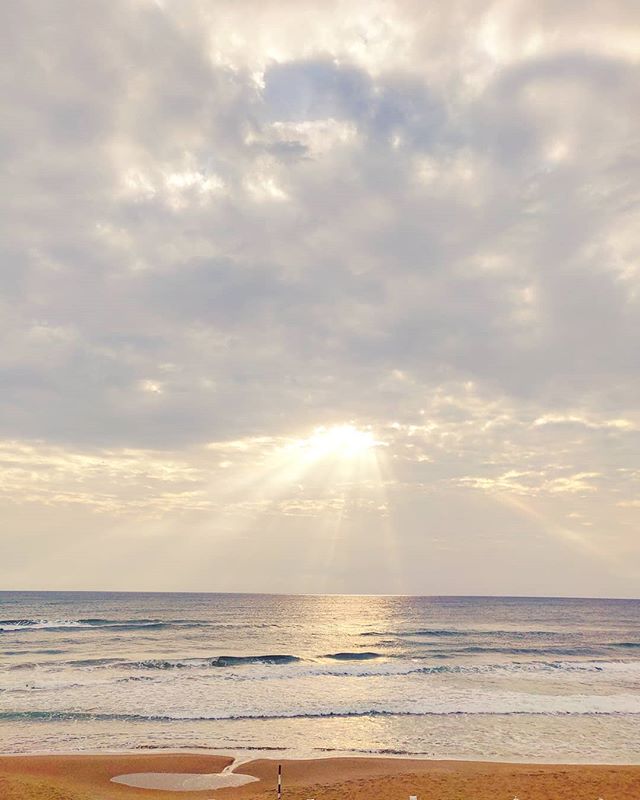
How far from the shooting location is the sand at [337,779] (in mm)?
16016

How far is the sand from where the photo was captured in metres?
16.0

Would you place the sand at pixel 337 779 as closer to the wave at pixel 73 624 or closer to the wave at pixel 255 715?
the wave at pixel 255 715

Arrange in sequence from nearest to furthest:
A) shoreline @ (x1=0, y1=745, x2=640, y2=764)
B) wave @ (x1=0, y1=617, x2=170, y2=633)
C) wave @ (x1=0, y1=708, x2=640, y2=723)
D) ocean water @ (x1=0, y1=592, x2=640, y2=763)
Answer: shoreline @ (x1=0, y1=745, x2=640, y2=764) < ocean water @ (x1=0, y1=592, x2=640, y2=763) < wave @ (x1=0, y1=708, x2=640, y2=723) < wave @ (x1=0, y1=617, x2=170, y2=633)

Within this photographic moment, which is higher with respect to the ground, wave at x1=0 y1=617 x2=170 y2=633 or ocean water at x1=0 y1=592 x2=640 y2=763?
wave at x1=0 y1=617 x2=170 y2=633

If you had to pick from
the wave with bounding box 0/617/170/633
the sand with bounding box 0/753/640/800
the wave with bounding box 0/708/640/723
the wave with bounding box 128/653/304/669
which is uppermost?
the wave with bounding box 0/617/170/633

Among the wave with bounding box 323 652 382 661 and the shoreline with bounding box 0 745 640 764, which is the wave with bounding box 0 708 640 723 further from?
the wave with bounding box 323 652 382 661

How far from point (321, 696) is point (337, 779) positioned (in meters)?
13.1

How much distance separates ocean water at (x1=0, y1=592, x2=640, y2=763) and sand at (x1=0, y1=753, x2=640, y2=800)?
142 cm

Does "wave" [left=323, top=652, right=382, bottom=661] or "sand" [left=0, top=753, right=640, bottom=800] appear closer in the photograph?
"sand" [left=0, top=753, right=640, bottom=800]

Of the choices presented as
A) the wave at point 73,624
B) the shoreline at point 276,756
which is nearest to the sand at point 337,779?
the shoreline at point 276,756

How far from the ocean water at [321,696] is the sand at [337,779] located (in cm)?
142

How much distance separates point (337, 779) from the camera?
17516 mm

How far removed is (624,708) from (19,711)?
28084mm

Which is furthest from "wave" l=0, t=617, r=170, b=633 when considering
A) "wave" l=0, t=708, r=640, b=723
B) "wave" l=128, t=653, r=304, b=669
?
"wave" l=0, t=708, r=640, b=723
